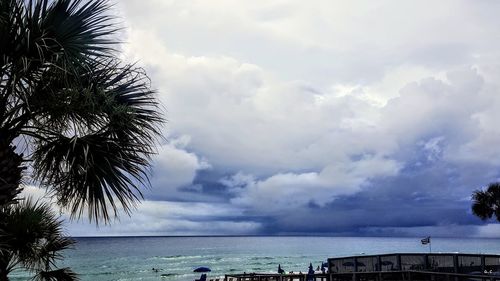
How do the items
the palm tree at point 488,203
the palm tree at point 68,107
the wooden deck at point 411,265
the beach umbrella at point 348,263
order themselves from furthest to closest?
1. the palm tree at point 488,203
2. the beach umbrella at point 348,263
3. the wooden deck at point 411,265
4. the palm tree at point 68,107

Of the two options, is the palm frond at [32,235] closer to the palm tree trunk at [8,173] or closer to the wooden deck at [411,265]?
the palm tree trunk at [8,173]

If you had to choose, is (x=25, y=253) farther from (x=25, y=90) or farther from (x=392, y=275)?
(x=392, y=275)

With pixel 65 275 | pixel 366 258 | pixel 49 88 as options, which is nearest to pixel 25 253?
pixel 65 275

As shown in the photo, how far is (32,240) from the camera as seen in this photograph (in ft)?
29.8

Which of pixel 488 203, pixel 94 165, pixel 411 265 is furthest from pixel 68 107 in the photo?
pixel 488 203

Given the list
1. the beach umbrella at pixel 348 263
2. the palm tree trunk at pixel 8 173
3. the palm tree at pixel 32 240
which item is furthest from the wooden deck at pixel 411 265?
the palm tree trunk at pixel 8 173

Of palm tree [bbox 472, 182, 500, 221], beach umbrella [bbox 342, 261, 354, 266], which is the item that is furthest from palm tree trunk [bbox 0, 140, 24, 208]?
palm tree [bbox 472, 182, 500, 221]

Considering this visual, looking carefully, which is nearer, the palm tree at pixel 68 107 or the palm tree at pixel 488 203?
the palm tree at pixel 68 107

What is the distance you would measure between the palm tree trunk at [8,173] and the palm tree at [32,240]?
1103 millimetres

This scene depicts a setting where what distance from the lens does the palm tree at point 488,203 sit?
33.9m

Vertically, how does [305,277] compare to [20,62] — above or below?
below

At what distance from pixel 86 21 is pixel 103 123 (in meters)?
1.42

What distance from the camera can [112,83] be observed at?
8000 mm

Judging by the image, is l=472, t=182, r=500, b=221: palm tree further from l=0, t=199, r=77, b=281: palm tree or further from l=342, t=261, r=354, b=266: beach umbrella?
l=0, t=199, r=77, b=281: palm tree
